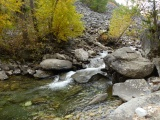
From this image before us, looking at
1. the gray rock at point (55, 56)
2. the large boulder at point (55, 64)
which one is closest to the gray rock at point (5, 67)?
the large boulder at point (55, 64)

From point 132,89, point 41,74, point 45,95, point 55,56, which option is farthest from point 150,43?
point 41,74

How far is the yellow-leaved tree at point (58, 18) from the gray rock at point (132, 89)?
708 centimetres

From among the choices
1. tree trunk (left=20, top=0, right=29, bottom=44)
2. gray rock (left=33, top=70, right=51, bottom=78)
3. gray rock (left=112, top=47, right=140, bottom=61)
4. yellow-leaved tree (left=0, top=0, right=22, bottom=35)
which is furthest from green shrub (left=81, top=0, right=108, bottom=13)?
gray rock (left=112, top=47, right=140, bottom=61)

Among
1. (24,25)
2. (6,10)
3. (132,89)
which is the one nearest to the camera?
(132,89)

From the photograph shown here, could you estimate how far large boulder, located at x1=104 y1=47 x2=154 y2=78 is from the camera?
390 inches

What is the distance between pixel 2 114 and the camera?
8305 mm

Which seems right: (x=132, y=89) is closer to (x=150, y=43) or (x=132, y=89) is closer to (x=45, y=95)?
(x=150, y=43)

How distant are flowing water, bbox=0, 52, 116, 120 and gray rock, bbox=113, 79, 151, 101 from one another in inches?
40.9

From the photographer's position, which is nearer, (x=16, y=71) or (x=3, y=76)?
(x=3, y=76)

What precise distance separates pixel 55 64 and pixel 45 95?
3252mm

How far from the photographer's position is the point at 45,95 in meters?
10.0

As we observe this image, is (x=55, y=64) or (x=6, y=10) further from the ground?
(x=6, y=10)

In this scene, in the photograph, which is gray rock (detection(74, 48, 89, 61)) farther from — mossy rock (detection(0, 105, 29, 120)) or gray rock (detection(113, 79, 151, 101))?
mossy rock (detection(0, 105, 29, 120))

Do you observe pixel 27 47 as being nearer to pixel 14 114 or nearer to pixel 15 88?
pixel 15 88
